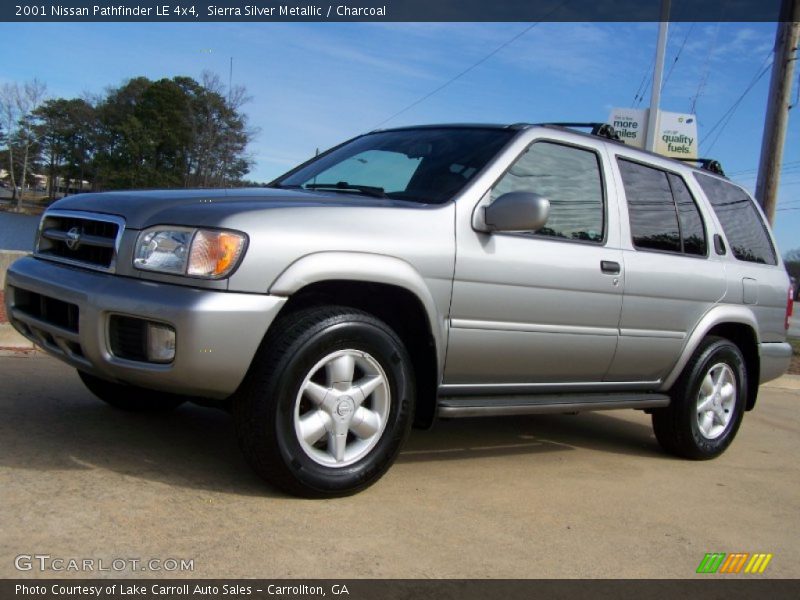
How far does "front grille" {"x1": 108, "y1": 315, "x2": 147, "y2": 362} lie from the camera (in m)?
2.95

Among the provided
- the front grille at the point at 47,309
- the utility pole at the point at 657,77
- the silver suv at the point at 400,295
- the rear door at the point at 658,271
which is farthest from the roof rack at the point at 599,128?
the utility pole at the point at 657,77

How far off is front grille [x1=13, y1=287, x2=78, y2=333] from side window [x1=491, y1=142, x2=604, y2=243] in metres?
2.11

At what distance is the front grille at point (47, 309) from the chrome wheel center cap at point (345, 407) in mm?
1143

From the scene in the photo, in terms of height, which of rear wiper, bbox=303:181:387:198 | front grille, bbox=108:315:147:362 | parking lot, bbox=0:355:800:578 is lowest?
parking lot, bbox=0:355:800:578

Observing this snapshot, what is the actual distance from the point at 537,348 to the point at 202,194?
1849 millimetres

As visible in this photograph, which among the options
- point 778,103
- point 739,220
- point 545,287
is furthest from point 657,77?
point 545,287

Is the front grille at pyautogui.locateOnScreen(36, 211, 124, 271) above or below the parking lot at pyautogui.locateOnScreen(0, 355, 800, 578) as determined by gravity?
above

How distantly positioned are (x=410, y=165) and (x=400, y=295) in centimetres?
95

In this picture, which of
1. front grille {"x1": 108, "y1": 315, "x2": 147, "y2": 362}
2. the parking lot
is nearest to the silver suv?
front grille {"x1": 108, "y1": 315, "x2": 147, "y2": 362}

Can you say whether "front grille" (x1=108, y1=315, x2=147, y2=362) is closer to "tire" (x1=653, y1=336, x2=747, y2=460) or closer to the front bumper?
the front bumper

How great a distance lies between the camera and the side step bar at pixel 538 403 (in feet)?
11.9

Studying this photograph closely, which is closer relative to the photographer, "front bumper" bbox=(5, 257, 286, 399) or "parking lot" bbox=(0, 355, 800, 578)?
"parking lot" bbox=(0, 355, 800, 578)

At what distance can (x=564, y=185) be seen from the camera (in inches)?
165

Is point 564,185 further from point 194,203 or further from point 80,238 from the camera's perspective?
point 80,238
